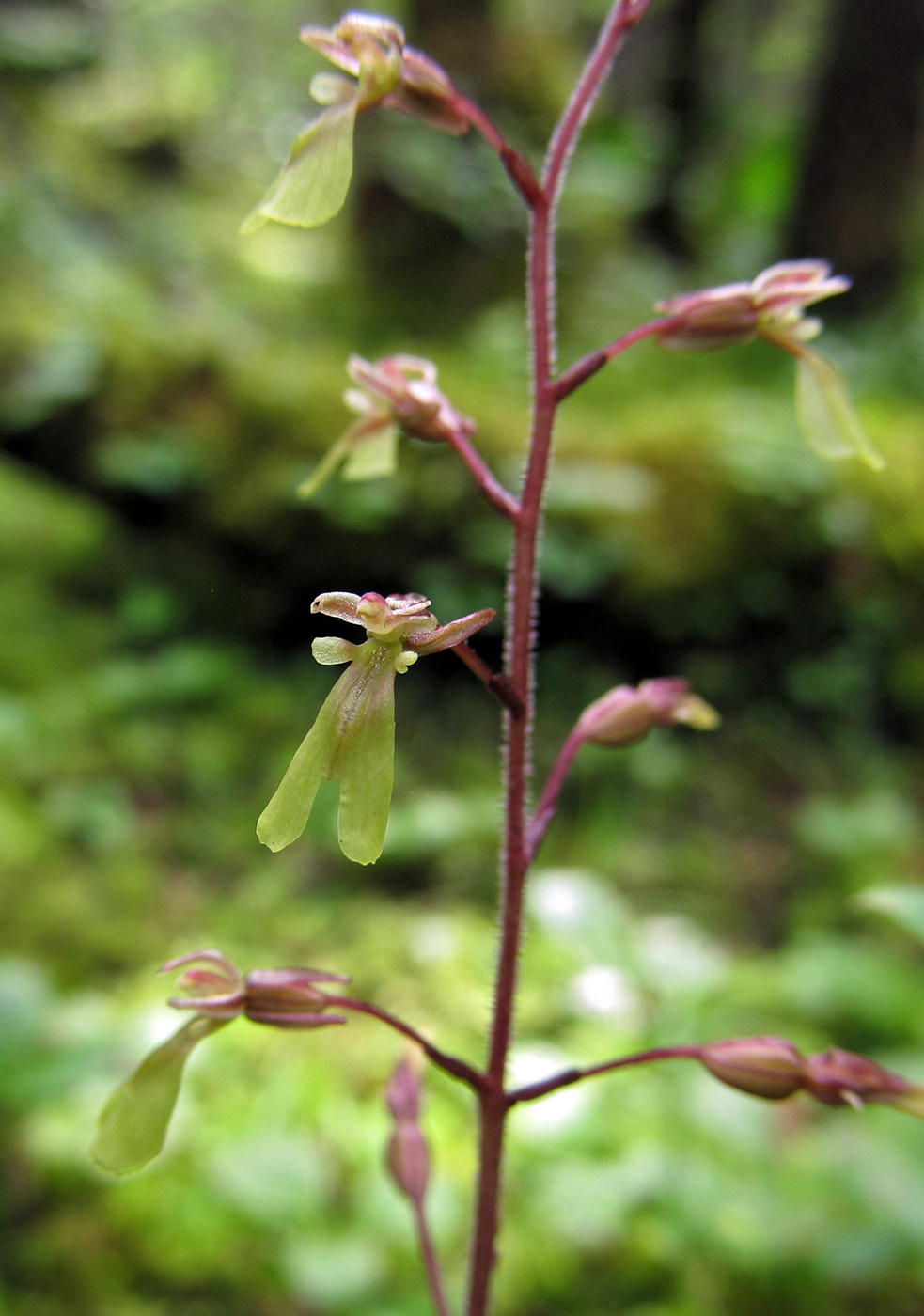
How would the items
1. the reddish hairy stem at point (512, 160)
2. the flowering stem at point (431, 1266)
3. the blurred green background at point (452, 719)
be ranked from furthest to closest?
the blurred green background at point (452, 719)
the flowering stem at point (431, 1266)
the reddish hairy stem at point (512, 160)

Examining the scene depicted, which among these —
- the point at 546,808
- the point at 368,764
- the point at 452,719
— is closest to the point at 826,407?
the point at 546,808

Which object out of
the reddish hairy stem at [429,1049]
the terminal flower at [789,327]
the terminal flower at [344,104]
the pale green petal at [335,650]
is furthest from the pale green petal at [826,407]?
the reddish hairy stem at [429,1049]

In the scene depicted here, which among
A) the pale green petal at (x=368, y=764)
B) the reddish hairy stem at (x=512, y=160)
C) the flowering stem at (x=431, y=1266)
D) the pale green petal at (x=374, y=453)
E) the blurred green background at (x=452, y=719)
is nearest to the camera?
the pale green petal at (x=368, y=764)

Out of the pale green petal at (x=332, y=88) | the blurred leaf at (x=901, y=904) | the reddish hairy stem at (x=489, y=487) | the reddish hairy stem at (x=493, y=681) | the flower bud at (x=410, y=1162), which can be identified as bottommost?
the flower bud at (x=410, y=1162)

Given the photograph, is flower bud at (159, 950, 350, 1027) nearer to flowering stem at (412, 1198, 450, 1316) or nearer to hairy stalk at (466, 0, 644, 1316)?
hairy stalk at (466, 0, 644, 1316)

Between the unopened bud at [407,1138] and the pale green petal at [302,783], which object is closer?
the pale green petal at [302,783]

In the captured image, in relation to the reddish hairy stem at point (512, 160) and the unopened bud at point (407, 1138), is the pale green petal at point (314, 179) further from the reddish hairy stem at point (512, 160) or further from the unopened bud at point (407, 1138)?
the unopened bud at point (407, 1138)

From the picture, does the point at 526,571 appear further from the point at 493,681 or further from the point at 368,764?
the point at 368,764
